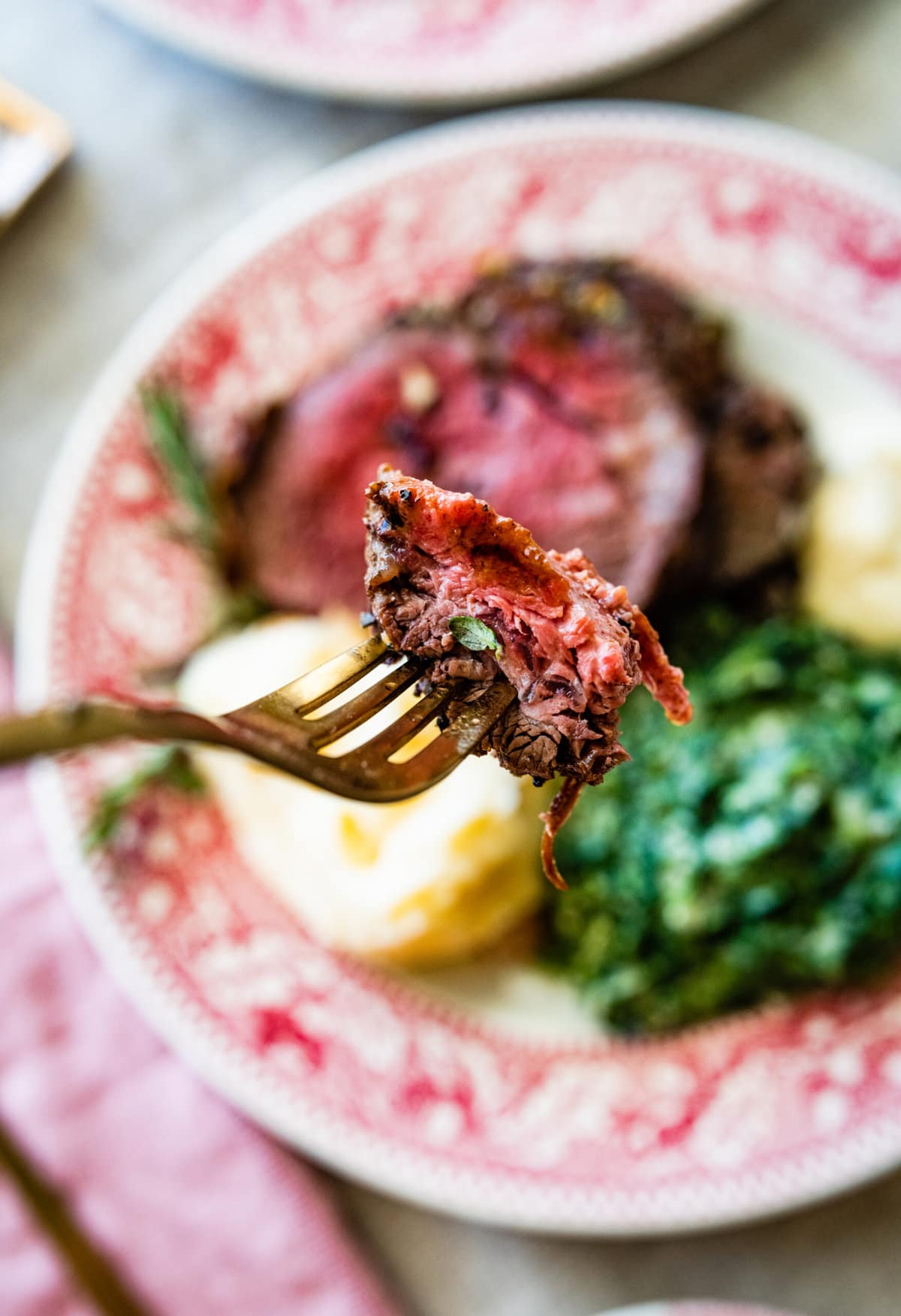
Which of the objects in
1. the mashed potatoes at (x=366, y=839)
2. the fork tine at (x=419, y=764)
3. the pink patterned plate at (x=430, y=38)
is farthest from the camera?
the pink patterned plate at (x=430, y=38)

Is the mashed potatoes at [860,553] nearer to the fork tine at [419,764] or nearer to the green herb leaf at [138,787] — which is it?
the green herb leaf at [138,787]

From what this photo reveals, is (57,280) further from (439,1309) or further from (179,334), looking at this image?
(439,1309)

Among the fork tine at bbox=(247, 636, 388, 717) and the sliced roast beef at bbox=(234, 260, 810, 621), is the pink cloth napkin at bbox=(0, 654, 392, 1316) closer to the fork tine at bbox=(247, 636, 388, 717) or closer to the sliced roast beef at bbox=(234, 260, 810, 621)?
the sliced roast beef at bbox=(234, 260, 810, 621)

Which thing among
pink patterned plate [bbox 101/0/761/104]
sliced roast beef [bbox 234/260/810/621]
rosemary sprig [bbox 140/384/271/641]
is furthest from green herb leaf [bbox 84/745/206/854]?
pink patterned plate [bbox 101/0/761/104]

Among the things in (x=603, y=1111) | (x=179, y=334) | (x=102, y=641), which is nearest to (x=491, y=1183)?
(x=603, y=1111)

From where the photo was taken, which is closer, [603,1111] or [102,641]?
[603,1111]

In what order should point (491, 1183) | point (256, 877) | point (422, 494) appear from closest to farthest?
point (422, 494), point (491, 1183), point (256, 877)

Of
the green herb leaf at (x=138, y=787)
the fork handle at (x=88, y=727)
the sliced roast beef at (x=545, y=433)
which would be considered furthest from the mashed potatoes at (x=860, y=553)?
the fork handle at (x=88, y=727)
